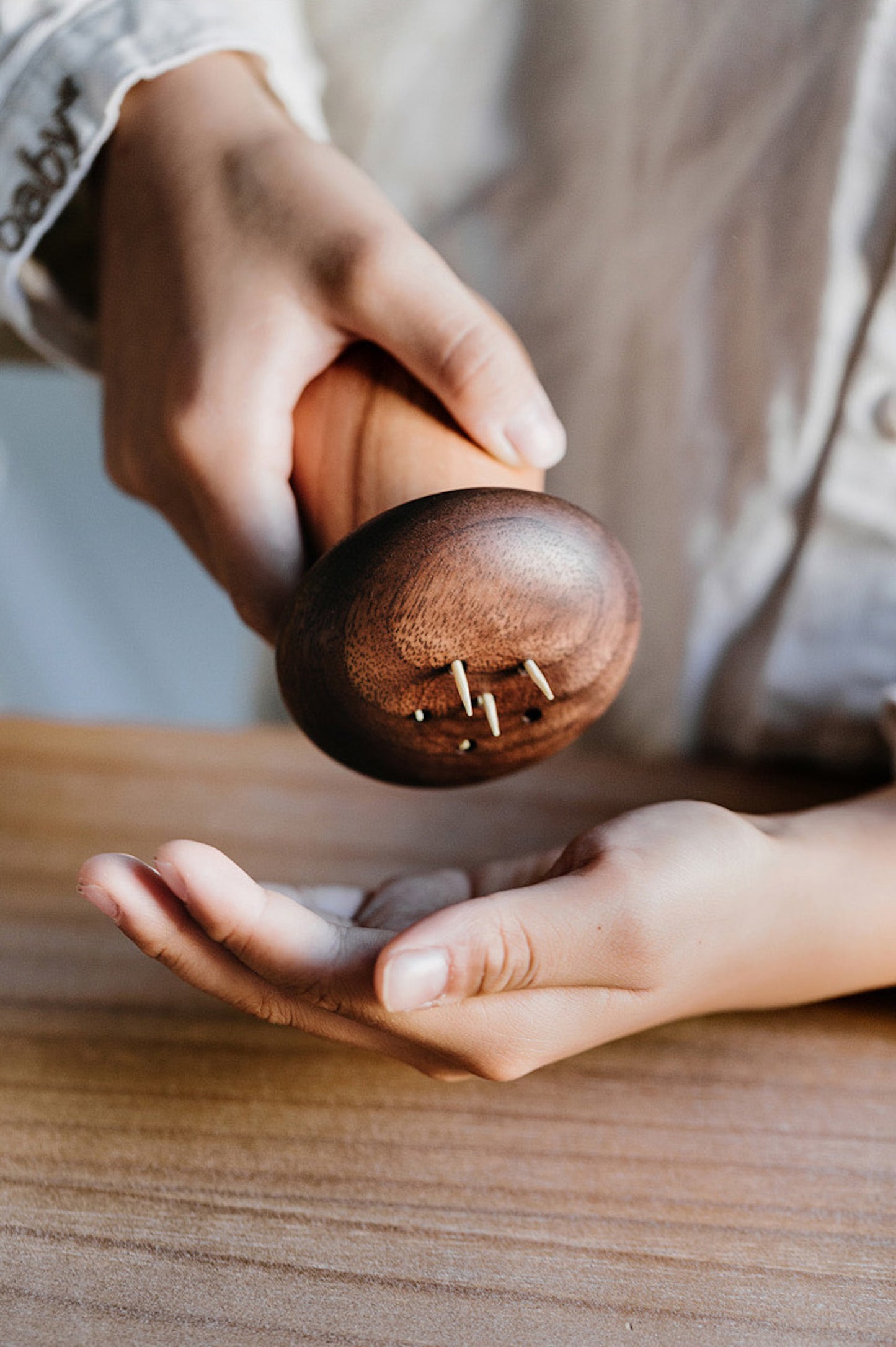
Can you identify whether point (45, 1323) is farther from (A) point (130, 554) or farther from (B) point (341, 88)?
(A) point (130, 554)

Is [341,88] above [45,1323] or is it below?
above

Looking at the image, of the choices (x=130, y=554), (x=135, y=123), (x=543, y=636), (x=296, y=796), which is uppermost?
(x=135, y=123)

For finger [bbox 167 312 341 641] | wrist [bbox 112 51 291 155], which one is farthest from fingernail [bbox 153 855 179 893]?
wrist [bbox 112 51 291 155]

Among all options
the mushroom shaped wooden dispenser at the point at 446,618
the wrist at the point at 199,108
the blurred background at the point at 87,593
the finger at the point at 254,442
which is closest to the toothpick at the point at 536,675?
the mushroom shaped wooden dispenser at the point at 446,618

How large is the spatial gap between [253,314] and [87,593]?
0.87 meters

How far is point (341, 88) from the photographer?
0.52 meters

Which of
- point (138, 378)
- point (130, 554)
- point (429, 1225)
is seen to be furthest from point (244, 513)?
point (130, 554)

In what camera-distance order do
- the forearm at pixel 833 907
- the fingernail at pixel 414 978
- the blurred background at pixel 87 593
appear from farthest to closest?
the blurred background at pixel 87 593 → the forearm at pixel 833 907 → the fingernail at pixel 414 978

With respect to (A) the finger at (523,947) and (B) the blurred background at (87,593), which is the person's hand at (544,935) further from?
(B) the blurred background at (87,593)

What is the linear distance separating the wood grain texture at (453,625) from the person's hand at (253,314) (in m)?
0.06

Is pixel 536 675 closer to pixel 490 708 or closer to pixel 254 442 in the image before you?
pixel 490 708

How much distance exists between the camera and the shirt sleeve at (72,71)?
1.25ft

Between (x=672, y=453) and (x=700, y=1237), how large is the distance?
0.33 metres

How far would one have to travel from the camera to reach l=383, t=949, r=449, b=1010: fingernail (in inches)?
9.2
